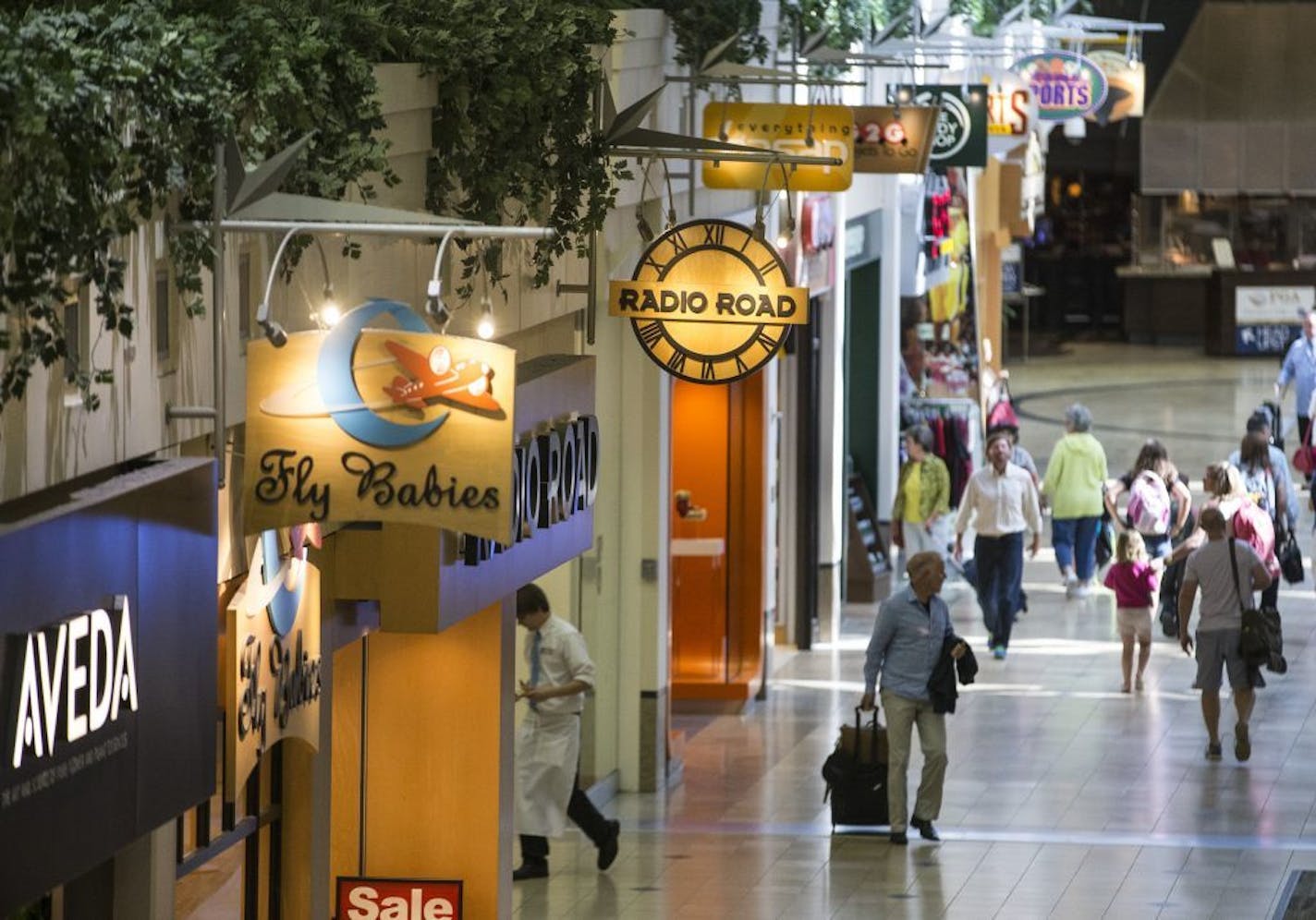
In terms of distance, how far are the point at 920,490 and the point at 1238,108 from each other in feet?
82.0

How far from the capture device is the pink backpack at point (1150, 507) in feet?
60.8

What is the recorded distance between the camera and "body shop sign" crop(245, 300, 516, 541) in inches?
258

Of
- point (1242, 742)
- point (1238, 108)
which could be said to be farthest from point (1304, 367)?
point (1238, 108)

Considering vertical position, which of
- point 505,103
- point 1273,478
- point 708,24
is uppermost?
point 708,24

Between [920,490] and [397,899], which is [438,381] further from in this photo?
[920,490]

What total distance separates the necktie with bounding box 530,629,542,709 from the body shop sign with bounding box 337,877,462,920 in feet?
7.54

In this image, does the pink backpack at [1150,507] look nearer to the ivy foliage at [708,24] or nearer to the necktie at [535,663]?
the ivy foliage at [708,24]

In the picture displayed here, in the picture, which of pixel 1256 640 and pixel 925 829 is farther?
pixel 1256 640

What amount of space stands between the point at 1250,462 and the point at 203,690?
1296 cm

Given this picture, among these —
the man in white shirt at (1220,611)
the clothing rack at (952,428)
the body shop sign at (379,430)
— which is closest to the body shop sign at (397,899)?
the body shop sign at (379,430)

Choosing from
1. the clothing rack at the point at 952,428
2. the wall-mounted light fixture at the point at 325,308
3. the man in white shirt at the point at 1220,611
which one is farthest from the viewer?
the clothing rack at the point at 952,428

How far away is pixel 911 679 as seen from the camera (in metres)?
12.9

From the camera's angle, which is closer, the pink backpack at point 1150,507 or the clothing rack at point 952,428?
the pink backpack at point 1150,507

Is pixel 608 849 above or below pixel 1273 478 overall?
below
